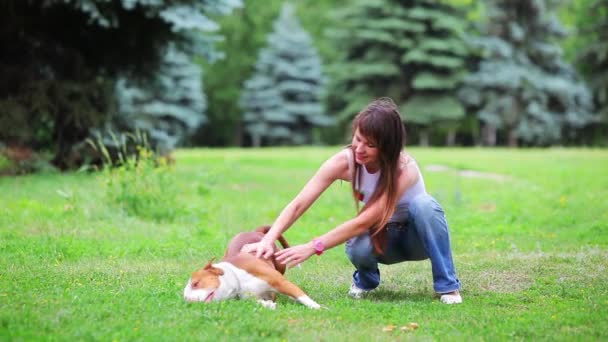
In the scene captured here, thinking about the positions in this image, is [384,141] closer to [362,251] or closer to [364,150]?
[364,150]

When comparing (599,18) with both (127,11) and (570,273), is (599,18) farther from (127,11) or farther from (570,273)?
(570,273)

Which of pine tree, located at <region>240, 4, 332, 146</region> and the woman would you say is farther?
pine tree, located at <region>240, 4, 332, 146</region>

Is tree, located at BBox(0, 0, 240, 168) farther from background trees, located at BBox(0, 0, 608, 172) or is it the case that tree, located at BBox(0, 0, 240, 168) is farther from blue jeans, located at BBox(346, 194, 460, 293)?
blue jeans, located at BBox(346, 194, 460, 293)

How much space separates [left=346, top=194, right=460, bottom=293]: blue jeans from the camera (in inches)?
201

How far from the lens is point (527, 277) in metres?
6.13

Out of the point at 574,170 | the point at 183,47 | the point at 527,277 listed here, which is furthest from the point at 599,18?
the point at 527,277

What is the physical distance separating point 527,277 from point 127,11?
1002 cm

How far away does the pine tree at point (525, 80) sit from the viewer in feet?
109

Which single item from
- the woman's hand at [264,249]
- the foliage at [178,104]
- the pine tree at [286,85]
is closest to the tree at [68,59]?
the woman's hand at [264,249]

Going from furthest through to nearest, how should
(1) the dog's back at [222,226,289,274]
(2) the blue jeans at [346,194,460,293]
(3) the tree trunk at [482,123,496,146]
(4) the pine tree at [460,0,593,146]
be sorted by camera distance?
(3) the tree trunk at [482,123,496,146] < (4) the pine tree at [460,0,593,146] < (2) the blue jeans at [346,194,460,293] < (1) the dog's back at [222,226,289,274]

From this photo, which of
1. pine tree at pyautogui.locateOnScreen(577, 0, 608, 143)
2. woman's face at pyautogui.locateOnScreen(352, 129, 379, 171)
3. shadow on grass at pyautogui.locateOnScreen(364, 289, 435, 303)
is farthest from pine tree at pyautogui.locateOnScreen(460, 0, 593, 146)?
woman's face at pyautogui.locateOnScreen(352, 129, 379, 171)

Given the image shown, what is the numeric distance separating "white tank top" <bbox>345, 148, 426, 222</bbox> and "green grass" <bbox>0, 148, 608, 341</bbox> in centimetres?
61

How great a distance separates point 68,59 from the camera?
1484 centimetres

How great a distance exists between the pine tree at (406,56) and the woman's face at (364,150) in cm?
2886
